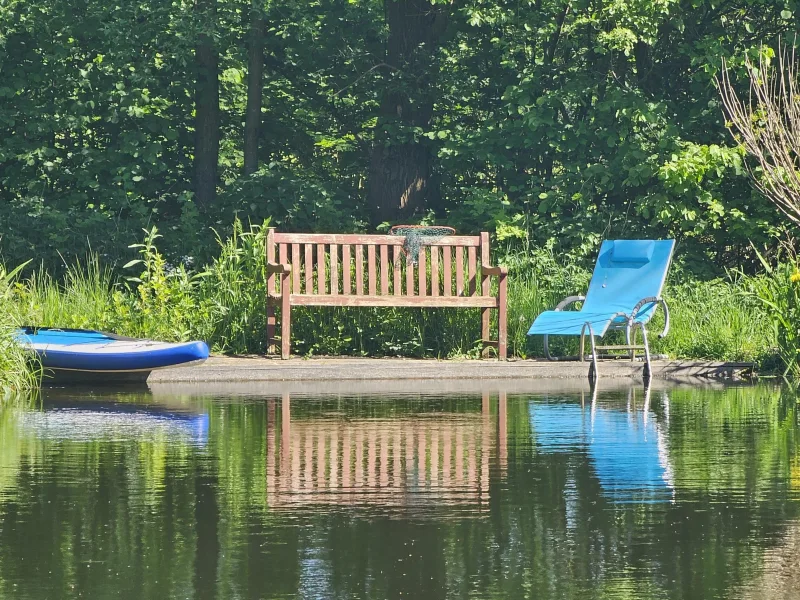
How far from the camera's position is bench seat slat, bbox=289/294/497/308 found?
43.0ft

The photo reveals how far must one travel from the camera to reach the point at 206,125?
65.4ft

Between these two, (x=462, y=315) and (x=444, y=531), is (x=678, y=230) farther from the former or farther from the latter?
(x=444, y=531)

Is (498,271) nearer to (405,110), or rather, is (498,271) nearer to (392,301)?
(392,301)

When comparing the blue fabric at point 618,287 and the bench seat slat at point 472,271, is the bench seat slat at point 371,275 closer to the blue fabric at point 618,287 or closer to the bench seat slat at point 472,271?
the bench seat slat at point 472,271

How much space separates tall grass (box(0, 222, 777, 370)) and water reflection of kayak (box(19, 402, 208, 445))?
10.8 feet

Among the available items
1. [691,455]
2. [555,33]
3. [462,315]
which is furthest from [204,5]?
[691,455]

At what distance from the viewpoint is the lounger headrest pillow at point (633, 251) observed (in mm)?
13680

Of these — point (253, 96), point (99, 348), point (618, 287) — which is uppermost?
point (253, 96)

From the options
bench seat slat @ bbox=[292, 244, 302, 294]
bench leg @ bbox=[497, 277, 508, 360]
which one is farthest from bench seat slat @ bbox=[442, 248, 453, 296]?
bench seat slat @ bbox=[292, 244, 302, 294]

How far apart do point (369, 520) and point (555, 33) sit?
46.0 ft

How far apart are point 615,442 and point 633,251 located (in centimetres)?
574

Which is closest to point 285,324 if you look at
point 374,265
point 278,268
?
point 278,268

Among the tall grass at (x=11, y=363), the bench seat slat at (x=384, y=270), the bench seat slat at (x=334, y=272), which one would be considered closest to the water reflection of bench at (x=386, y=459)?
the tall grass at (x=11, y=363)

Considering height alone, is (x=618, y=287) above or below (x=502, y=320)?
Result: above
